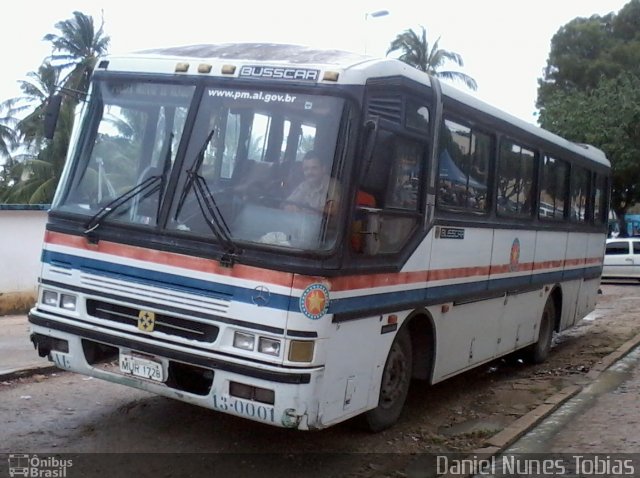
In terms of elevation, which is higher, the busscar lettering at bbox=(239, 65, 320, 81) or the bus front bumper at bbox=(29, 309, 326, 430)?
the busscar lettering at bbox=(239, 65, 320, 81)

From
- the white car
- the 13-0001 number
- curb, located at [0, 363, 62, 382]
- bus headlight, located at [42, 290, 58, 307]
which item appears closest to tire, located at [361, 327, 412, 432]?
the 13-0001 number

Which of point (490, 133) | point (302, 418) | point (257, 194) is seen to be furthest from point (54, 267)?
point (490, 133)

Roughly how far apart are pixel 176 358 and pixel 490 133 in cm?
428

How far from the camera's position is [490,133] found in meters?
8.09

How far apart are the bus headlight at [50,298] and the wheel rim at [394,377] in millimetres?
2600

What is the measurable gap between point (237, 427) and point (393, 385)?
4.40ft

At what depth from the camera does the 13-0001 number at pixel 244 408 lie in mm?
5180

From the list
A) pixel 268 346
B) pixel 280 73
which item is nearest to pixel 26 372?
pixel 268 346

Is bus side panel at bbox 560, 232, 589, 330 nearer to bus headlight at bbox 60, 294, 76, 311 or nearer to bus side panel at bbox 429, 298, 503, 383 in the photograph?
bus side panel at bbox 429, 298, 503, 383

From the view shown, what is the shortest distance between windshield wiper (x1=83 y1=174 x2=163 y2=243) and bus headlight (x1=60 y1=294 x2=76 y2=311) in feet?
1.56

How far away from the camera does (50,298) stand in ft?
19.4

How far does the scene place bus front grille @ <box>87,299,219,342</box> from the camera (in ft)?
17.5

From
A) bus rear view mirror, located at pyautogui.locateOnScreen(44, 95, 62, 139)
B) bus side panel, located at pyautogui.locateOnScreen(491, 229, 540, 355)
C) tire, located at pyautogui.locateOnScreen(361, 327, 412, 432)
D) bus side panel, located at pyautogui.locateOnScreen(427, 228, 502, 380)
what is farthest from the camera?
bus side panel, located at pyautogui.locateOnScreen(491, 229, 540, 355)

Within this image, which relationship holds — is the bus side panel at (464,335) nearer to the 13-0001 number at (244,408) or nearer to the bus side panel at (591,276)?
the 13-0001 number at (244,408)
